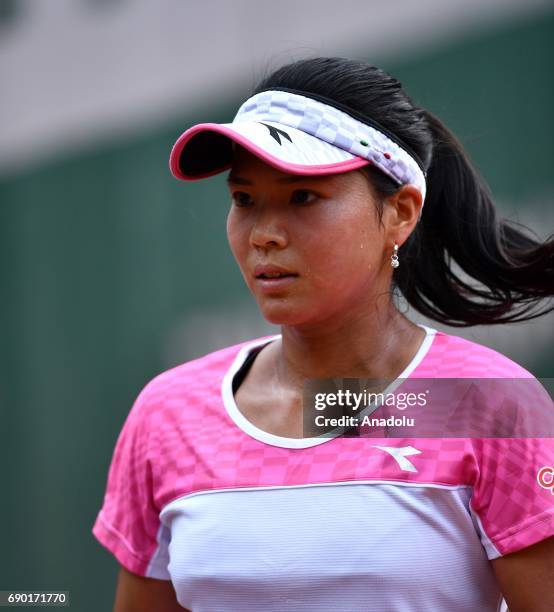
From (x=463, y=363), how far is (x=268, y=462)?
378 millimetres

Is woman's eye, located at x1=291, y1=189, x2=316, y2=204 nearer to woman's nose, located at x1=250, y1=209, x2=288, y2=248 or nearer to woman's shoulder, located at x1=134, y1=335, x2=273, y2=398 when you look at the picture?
woman's nose, located at x1=250, y1=209, x2=288, y2=248

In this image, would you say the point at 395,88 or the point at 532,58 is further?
the point at 532,58

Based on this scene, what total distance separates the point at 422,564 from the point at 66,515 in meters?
3.93

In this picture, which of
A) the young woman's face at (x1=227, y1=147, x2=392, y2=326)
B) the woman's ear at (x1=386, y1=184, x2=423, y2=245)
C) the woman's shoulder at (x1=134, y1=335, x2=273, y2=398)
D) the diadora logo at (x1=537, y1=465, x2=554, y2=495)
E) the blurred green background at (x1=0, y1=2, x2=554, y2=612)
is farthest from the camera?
the blurred green background at (x1=0, y1=2, x2=554, y2=612)

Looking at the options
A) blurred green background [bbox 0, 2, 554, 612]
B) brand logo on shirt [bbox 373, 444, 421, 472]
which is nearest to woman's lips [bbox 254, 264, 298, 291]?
brand logo on shirt [bbox 373, 444, 421, 472]

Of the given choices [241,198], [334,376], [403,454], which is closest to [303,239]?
[241,198]

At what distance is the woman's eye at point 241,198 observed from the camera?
1807 mm

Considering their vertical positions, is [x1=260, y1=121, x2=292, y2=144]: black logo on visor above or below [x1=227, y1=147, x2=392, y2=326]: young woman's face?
above

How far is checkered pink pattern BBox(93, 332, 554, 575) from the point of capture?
1595 mm

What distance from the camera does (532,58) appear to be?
149 inches

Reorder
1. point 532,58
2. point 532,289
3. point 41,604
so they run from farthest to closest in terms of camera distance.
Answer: point 532,58 < point 41,604 < point 532,289

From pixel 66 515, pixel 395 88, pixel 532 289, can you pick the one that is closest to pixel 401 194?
pixel 395 88

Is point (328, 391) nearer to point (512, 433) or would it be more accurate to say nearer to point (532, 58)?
point (512, 433)

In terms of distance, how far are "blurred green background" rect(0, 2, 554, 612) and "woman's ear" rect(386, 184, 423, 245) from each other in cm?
263
